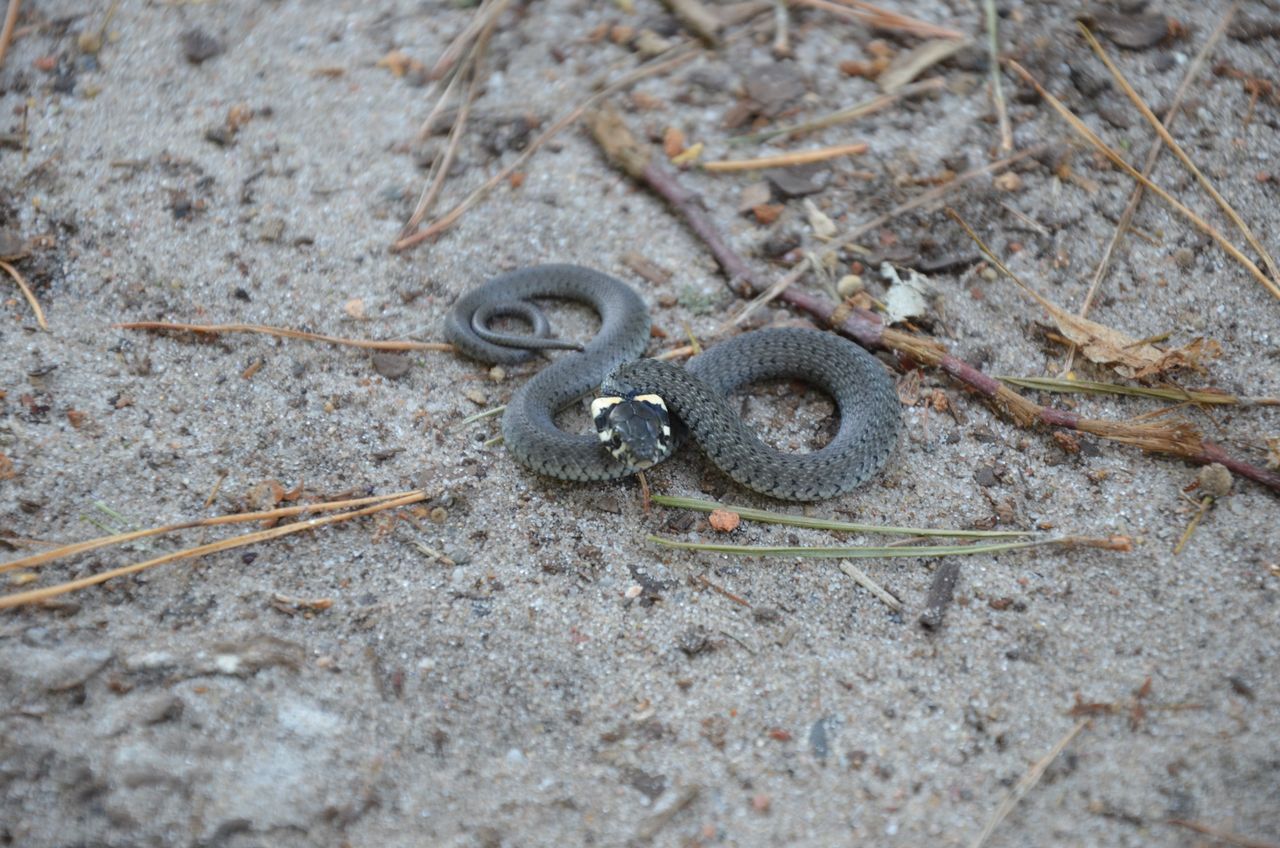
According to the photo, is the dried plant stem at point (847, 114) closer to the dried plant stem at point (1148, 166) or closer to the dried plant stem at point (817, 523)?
the dried plant stem at point (1148, 166)

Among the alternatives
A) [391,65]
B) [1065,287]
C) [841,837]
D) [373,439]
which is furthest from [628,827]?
[391,65]

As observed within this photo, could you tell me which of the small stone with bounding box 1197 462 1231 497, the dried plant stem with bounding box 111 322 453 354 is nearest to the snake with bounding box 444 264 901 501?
the dried plant stem with bounding box 111 322 453 354

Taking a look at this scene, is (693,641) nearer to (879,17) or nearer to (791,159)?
(791,159)

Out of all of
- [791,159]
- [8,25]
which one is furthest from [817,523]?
[8,25]

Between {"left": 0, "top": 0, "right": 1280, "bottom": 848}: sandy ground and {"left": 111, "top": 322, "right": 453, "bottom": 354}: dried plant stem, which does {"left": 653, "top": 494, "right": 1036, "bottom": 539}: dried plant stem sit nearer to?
{"left": 0, "top": 0, "right": 1280, "bottom": 848}: sandy ground

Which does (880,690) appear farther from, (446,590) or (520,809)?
(446,590)
